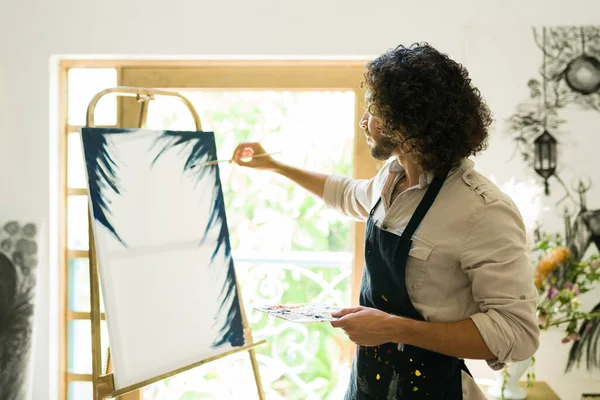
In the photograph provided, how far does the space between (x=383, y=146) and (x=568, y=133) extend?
0.98 meters

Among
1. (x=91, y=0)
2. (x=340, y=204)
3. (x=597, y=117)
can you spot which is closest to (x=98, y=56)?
(x=91, y=0)

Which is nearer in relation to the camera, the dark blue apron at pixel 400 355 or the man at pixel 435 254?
the man at pixel 435 254

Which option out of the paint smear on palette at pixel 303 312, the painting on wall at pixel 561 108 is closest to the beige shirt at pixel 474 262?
the paint smear on palette at pixel 303 312

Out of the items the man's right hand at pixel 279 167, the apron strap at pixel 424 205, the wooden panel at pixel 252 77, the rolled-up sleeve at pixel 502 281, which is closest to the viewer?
the rolled-up sleeve at pixel 502 281

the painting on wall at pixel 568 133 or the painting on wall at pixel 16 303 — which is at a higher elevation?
the painting on wall at pixel 568 133

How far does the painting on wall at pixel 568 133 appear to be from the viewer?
2160mm

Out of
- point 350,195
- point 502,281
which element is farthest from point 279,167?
point 502,281

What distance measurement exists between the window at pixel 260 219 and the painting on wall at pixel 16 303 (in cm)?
20

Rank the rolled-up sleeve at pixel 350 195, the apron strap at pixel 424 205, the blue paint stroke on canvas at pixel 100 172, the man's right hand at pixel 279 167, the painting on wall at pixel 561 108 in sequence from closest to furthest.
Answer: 1. the apron strap at pixel 424 205
2. the blue paint stroke on canvas at pixel 100 172
3. the rolled-up sleeve at pixel 350 195
4. the man's right hand at pixel 279 167
5. the painting on wall at pixel 561 108

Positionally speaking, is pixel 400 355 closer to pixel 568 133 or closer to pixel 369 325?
pixel 369 325

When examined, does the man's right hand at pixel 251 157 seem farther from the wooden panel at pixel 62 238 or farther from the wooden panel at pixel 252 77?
the wooden panel at pixel 62 238

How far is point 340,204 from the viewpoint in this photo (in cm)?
202

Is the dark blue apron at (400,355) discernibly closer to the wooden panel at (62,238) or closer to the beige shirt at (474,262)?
the beige shirt at (474,262)

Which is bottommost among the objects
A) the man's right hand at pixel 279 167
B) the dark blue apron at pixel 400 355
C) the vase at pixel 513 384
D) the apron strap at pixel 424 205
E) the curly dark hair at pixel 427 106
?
the vase at pixel 513 384
